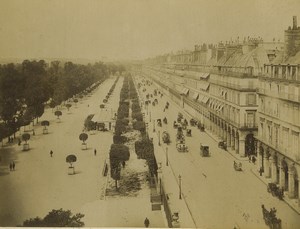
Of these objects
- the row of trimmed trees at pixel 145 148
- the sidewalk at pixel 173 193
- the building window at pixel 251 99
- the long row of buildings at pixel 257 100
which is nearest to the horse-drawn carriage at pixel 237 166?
the long row of buildings at pixel 257 100

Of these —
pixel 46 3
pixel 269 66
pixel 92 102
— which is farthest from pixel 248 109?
pixel 46 3

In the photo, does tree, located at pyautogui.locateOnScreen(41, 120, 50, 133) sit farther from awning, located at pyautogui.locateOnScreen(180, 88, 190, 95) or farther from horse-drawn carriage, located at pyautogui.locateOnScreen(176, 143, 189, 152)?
awning, located at pyautogui.locateOnScreen(180, 88, 190, 95)

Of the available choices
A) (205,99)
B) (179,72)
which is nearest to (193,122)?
(205,99)

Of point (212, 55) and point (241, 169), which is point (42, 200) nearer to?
point (241, 169)

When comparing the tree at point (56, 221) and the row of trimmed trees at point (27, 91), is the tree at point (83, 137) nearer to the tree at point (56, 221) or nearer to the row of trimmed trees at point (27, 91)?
the row of trimmed trees at point (27, 91)

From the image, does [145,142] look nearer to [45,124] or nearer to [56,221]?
[45,124]
